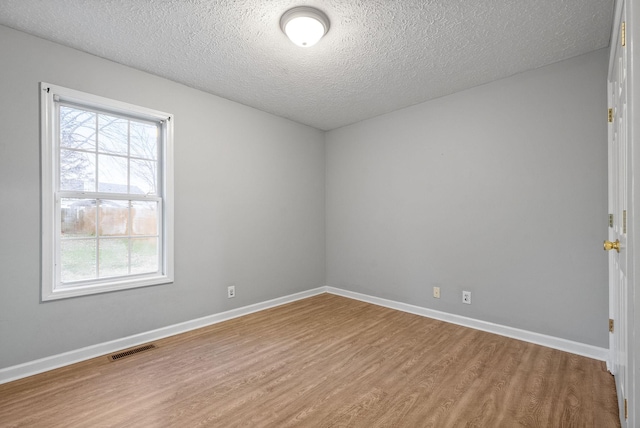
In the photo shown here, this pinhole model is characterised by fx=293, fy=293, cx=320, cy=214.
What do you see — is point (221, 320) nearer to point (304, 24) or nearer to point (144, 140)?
point (144, 140)

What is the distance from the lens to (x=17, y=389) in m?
2.05

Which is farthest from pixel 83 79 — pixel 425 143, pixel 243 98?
pixel 425 143

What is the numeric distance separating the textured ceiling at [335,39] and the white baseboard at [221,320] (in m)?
2.52

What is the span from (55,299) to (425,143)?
3919mm

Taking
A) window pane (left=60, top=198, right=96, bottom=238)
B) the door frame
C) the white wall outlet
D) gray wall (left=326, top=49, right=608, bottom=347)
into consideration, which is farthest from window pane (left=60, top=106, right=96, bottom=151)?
the white wall outlet

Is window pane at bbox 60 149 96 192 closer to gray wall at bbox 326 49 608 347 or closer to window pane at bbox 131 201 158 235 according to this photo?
window pane at bbox 131 201 158 235

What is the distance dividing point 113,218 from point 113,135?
0.78 m

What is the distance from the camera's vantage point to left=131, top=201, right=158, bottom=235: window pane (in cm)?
288

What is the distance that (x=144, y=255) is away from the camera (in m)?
2.94

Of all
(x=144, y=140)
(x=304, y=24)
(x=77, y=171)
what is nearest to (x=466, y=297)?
(x=304, y=24)

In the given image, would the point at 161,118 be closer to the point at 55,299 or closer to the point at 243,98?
the point at 243,98

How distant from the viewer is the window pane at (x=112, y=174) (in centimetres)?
266

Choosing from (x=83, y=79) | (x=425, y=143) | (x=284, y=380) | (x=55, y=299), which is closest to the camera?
(x=284, y=380)

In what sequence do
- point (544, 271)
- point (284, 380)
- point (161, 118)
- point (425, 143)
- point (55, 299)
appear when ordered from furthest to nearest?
1. point (425, 143)
2. point (161, 118)
3. point (544, 271)
4. point (55, 299)
5. point (284, 380)
